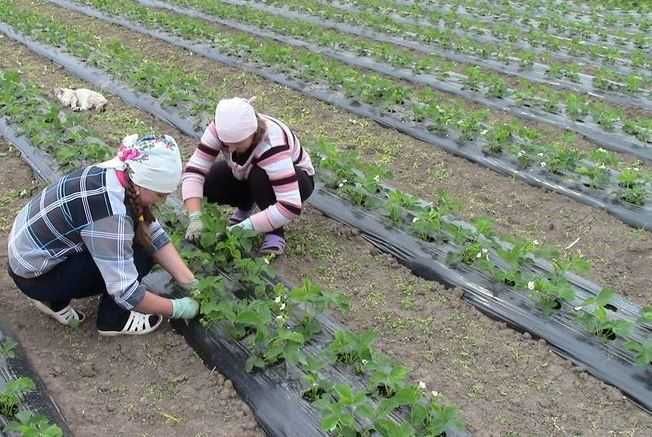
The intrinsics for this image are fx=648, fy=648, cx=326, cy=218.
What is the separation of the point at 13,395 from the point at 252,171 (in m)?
1.60

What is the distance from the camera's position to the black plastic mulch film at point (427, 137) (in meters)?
4.51

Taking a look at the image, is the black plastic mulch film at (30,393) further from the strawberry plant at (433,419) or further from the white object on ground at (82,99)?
the white object on ground at (82,99)

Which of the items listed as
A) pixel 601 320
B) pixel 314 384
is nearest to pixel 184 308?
pixel 314 384

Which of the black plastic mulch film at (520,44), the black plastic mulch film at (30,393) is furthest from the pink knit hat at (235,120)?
the black plastic mulch film at (520,44)

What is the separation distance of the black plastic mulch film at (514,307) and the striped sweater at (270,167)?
0.66 metres

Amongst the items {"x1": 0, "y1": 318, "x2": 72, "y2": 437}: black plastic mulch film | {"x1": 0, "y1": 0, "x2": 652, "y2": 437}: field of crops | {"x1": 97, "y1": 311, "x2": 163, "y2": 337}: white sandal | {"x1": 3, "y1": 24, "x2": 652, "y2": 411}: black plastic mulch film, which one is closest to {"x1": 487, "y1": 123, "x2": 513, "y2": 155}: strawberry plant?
{"x1": 0, "y1": 0, "x2": 652, "y2": 437}: field of crops

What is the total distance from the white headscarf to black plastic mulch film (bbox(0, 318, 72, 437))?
955mm

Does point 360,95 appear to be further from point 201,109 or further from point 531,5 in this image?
point 531,5

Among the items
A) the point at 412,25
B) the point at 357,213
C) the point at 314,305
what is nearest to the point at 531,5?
the point at 412,25

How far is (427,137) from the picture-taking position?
219 inches

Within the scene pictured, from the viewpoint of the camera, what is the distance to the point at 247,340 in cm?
294

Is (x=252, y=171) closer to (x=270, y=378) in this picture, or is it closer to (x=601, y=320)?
(x=270, y=378)

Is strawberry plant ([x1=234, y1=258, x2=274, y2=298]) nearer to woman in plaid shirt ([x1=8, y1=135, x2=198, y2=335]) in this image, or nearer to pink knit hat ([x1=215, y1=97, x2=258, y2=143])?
woman in plaid shirt ([x1=8, y1=135, x2=198, y2=335])

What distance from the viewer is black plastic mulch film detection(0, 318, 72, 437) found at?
2523mm
